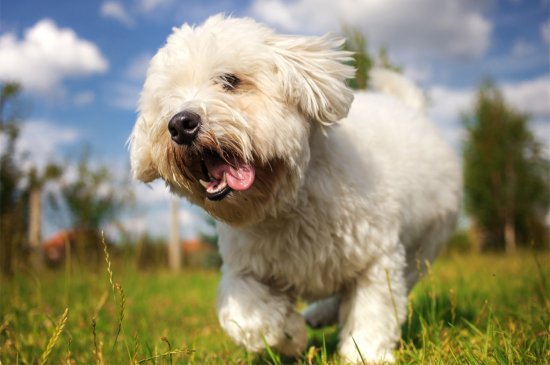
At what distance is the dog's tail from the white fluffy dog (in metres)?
1.87

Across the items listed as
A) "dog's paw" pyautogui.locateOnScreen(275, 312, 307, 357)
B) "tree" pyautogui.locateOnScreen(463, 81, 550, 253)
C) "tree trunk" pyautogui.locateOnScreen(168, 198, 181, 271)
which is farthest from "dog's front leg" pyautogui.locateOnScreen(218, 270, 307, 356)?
"tree" pyautogui.locateOnScreen(463, 81, 550, 253)

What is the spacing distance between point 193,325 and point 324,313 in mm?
1694

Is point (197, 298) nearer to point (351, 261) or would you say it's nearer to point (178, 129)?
point (351, 261)

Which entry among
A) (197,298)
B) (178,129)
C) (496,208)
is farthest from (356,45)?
(496,208)

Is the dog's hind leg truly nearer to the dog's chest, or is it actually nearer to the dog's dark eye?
the dog's chest

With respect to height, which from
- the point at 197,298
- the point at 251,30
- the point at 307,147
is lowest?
the point at 197,298

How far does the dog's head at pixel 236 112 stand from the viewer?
283cm

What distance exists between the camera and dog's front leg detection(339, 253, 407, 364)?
3.27 m

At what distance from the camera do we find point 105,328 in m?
5.14

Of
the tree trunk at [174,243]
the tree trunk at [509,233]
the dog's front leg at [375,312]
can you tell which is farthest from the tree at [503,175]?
the dog's front leg at [375,312]

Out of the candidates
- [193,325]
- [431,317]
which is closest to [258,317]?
[431,317]

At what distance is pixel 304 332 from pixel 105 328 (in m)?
2.51

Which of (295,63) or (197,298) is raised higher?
(295,63)

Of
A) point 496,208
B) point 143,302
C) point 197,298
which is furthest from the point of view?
point 496,208
